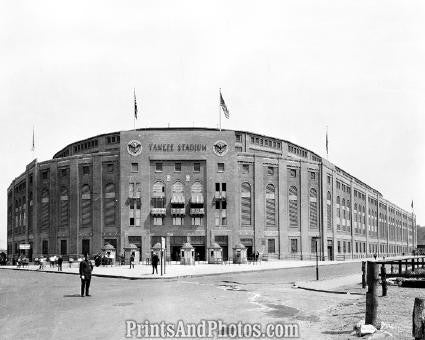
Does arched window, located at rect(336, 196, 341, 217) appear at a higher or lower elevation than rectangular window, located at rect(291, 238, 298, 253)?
higher

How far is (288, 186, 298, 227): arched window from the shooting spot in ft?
253

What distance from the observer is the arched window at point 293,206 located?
77125 millimetres

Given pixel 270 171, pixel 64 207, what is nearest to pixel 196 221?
pixel 270 171

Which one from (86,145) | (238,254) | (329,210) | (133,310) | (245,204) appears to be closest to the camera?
(133,310)

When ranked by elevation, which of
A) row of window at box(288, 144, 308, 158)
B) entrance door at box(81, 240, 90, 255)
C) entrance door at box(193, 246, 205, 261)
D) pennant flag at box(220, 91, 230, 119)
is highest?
pennant flag at box(220, 91, 230, 119)

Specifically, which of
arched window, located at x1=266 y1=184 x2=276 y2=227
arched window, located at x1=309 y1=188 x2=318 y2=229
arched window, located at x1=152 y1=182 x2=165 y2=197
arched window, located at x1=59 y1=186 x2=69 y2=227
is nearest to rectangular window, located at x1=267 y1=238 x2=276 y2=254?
arched window, located at x1=266 y1=184 x2=276 y2=227

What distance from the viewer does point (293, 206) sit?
7769cm

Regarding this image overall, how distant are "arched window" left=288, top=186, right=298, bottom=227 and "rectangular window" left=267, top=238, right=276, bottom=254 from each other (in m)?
4.02

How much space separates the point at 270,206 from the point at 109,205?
21678 millimetres

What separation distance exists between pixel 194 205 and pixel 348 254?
108ft

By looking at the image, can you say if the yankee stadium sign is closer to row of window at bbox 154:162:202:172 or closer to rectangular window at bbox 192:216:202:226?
row of window at bbox 154:162:202:172

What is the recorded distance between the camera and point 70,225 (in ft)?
242

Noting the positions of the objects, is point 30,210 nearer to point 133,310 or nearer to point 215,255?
point 215,255

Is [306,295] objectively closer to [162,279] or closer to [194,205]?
[162,279]
